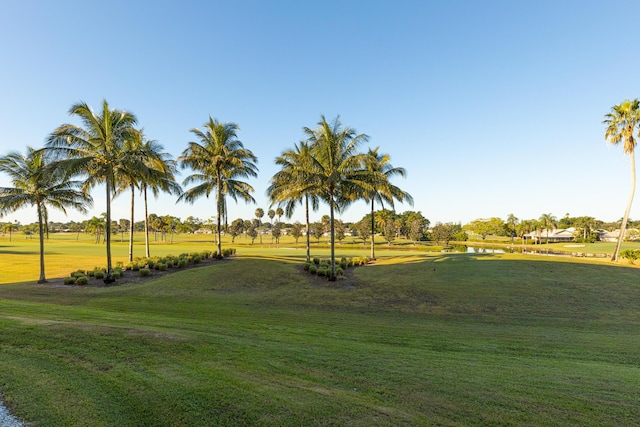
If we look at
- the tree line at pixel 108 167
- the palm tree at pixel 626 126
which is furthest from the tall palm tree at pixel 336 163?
the palm tree at pixel 626 126

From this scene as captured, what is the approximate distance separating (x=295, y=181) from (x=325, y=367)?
19.1m

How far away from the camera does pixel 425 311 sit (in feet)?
45.8

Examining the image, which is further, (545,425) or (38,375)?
(38,375)

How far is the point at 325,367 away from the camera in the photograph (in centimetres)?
575

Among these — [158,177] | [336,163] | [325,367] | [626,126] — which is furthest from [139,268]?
[626,126]

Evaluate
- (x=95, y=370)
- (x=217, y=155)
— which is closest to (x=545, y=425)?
(x=95, y=370)

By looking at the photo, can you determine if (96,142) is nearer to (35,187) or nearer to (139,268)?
(35,187)

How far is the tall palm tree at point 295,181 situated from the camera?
22.2m

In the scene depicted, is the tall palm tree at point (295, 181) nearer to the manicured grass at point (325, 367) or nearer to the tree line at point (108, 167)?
the tree line at point (108, 167)

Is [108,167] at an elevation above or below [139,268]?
above

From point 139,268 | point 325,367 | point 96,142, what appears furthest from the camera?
point 139,268

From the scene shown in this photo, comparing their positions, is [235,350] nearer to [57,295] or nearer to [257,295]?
[257,295]

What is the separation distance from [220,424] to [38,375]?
349 cm

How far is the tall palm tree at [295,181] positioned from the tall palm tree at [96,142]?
37.1 ft
